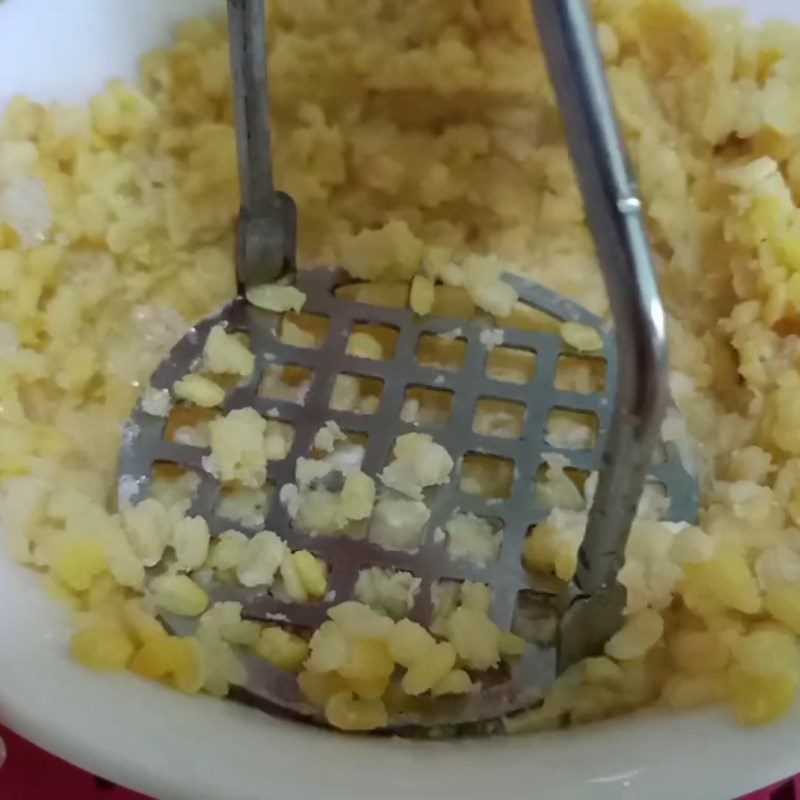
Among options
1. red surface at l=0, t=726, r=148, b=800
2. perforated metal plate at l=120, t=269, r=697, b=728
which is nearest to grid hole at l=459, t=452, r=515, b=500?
perforated metal plate at l=120, t=269, r=697, b=728

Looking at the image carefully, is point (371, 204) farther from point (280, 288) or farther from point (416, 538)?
point (416, 538)

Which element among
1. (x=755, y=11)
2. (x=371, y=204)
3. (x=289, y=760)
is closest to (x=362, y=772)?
(x=289, y=760)

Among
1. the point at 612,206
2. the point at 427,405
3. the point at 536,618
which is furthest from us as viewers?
the point at 427,405

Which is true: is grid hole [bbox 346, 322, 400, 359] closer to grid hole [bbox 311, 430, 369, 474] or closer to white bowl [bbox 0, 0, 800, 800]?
grid hole [bbox 311, 430, 369, 474]

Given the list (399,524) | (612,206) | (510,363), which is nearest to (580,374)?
(510,363)

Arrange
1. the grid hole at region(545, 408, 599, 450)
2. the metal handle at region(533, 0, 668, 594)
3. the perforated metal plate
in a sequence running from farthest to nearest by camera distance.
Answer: the grid hole at region(545, 408, 599, 450) < the perforated metal plate < the metal handle at region(533, 0, 668, 594)

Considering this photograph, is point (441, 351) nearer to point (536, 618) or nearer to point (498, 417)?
point (498, 417)
